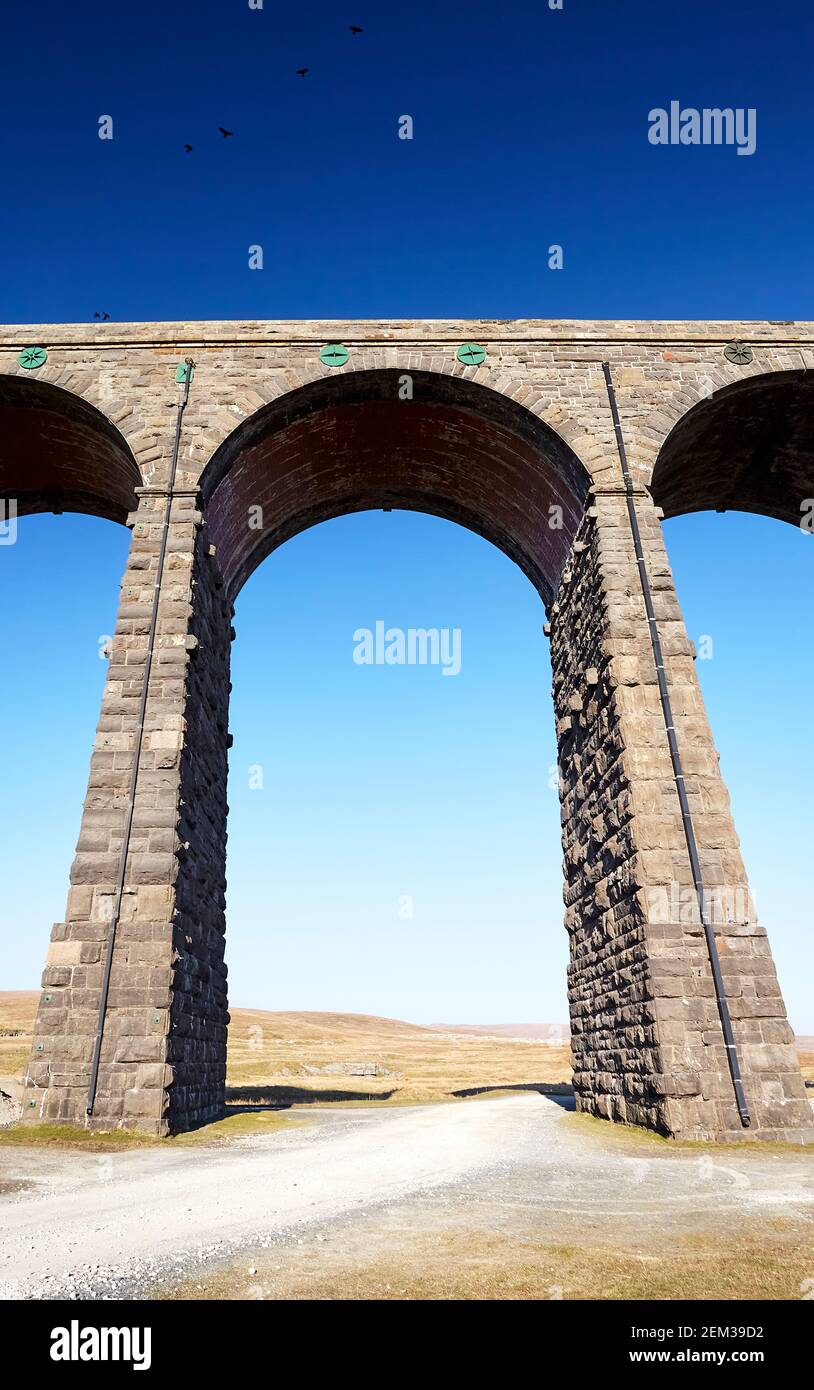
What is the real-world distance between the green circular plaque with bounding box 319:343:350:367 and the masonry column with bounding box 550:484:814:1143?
4.72 meters

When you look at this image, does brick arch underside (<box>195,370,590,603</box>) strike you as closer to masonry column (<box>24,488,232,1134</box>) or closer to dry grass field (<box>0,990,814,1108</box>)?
masonry column (<box>24,488,232,1134</box>)

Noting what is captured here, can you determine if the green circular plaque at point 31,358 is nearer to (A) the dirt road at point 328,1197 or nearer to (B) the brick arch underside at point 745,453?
(B) the brick arch underside at point 745,453

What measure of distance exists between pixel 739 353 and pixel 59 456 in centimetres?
1192

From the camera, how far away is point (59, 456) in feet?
49.2

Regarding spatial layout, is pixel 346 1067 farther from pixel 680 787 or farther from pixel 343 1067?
pixel 680 787

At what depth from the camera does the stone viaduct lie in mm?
9211

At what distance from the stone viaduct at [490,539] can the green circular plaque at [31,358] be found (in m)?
0.05

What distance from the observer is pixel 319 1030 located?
5897cm

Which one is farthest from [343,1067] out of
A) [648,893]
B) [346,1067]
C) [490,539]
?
[648,893]

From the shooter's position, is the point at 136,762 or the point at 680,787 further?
the point at 136,762

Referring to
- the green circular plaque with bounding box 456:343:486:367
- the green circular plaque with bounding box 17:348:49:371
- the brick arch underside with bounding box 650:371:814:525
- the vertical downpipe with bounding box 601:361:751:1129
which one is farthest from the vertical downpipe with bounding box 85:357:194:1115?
the brick arch underside with bounding box 650:371:814:525

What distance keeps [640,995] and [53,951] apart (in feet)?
22.6
